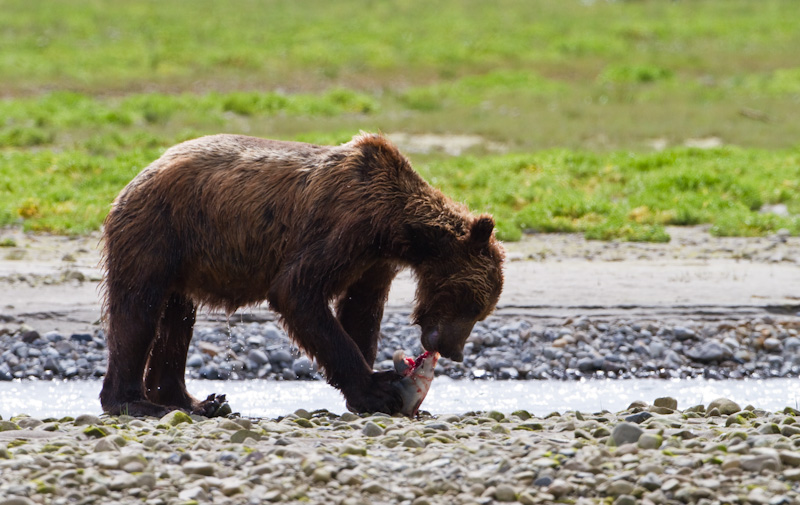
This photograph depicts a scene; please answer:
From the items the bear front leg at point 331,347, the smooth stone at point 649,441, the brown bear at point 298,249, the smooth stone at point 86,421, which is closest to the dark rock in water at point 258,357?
the brown bear at point 298,249

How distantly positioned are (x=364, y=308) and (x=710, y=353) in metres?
3.73

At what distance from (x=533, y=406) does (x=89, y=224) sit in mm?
6893

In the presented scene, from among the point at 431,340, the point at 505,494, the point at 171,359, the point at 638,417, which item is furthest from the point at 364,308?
the point at 505,494

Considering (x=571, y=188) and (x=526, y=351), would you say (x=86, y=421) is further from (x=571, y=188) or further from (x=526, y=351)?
(x=571, y=188)

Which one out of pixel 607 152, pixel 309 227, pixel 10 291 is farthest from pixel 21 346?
pixel 607 152

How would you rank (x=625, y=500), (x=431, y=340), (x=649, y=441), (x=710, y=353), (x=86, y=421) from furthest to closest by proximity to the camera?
(x=710, y=353)
(x=431, y=340)
(x=86, y=421)
(x=649, y=441)
(x=625, y=500)

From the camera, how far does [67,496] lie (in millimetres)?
4430

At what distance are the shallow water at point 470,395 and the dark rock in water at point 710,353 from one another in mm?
370

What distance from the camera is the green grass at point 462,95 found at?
14.8 meters

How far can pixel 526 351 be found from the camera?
934cm

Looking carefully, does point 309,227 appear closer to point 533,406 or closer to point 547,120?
point 533,406

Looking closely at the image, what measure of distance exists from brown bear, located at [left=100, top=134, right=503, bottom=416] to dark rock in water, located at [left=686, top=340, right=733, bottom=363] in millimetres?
3393

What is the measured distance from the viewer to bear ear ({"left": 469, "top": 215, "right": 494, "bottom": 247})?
6254 mm

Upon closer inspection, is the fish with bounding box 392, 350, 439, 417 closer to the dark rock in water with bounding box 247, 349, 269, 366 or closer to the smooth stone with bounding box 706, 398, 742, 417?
the smooth stone with bounding box 706, 398, 742, 417
